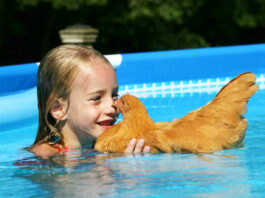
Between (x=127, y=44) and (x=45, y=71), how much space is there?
8.19 meters

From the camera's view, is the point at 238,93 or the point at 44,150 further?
the point at 44,150

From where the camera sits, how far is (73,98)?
3.27 metres

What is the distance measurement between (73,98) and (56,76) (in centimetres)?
16

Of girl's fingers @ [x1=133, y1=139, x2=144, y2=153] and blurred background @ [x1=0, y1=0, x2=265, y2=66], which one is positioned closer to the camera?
girl's fingers @ [x1=133, y1=139, x2=144, y2=153]

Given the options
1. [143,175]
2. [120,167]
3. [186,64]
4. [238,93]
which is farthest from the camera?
[186,64]

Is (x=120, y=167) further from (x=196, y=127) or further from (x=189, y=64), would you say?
(x=189, y=64)

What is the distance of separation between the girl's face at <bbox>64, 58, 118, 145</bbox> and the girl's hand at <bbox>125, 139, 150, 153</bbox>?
15.2 inches

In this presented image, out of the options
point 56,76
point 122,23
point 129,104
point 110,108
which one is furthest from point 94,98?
point 122,23

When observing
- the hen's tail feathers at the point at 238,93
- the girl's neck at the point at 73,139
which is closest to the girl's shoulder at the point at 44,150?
the girl's neck at the point at 73,139

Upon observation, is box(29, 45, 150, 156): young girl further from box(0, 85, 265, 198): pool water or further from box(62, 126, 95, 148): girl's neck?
box(0, 85, 265, 198): pool water

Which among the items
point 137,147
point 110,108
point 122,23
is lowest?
point 137,147

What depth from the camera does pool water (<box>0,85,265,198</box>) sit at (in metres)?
2.25

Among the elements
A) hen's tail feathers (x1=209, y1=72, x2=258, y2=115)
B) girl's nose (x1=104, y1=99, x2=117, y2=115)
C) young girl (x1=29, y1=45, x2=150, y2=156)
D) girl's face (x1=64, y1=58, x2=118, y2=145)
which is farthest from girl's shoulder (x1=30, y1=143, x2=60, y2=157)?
hen's tail feathers (x1=209, y1=72, x2=258, y2=115)

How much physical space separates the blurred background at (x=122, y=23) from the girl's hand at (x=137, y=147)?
6.85 m
